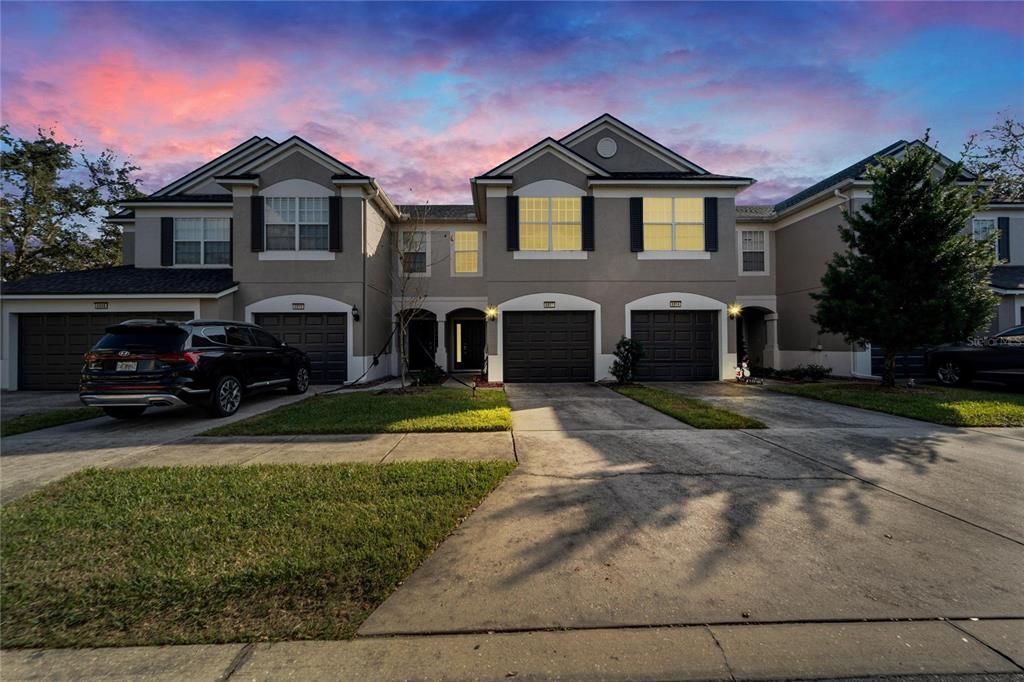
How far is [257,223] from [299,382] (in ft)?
18.4

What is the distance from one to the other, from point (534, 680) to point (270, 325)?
1395 centimetres

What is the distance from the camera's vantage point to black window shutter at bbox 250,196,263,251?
521 inches

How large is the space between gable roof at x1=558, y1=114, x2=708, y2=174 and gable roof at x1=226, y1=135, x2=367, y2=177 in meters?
7.49

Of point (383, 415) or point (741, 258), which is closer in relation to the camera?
point (383, 415)

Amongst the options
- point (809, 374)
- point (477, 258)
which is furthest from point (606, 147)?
point (809, 374)

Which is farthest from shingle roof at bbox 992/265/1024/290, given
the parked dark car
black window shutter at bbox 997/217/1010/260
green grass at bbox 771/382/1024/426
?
green grass at bbox 771/382/1024/426

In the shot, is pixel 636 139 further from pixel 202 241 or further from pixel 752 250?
pixel 202 241

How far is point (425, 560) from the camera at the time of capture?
2.98 metres

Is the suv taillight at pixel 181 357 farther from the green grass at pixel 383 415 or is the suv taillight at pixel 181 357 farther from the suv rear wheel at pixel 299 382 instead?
the suv rear wheel at pixel 299 382

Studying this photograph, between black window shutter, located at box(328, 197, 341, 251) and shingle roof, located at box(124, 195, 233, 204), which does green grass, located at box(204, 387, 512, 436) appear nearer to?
black window shutter, located at box(328, 197, 341, 251)

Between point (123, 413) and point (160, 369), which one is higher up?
point (160, 369)

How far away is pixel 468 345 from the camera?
19.7 meters

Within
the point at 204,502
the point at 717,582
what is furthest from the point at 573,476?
the point at 204,502

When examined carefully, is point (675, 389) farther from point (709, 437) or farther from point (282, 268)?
point (282, 268)
